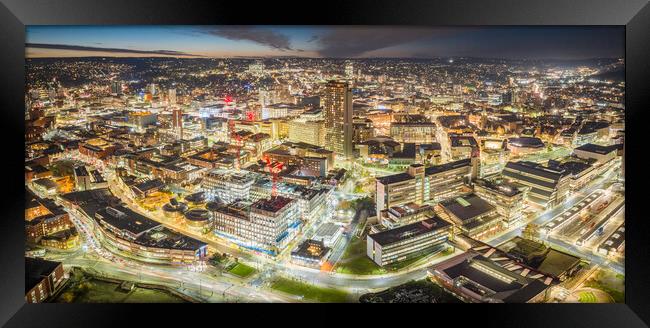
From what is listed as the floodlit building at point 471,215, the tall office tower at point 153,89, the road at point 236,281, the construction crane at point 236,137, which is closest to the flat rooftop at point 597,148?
the road at point 236,281

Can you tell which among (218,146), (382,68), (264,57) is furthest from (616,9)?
(218,146)

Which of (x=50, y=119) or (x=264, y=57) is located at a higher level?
(x=264, y=57)

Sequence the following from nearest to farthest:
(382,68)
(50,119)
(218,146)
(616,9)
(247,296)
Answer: (616,9), (247,296), (50,119), (382,68), (218,146)

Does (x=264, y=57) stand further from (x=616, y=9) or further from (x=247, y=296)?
(x=616, y=9)

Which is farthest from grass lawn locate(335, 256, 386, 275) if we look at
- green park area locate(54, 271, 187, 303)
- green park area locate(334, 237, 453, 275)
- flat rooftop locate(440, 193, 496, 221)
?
green park area locate(54, 271, 187, 303)

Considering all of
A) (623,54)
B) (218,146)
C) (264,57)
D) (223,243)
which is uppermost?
(264,57)

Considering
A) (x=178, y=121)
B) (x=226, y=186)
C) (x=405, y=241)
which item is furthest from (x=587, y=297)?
(x=178, y=121)

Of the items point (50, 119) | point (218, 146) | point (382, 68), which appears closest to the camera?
point (50, 119)
